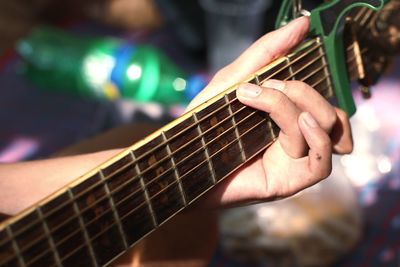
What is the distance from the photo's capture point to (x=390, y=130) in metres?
1.49

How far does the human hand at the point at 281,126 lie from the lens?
2.35 feet

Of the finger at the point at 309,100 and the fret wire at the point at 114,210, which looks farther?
the finger at the point at 309,100

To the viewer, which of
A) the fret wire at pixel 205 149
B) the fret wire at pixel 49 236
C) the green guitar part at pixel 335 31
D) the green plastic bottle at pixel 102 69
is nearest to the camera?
the fret wire at pixel 49 236

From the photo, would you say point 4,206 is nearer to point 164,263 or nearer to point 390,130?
point 164,263

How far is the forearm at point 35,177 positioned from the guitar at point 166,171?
0.13 m

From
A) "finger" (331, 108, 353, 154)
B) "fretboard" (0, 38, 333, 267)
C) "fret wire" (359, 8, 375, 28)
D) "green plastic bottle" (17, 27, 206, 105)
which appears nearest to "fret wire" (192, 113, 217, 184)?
"fretboard" (0, 38, 333, 267)

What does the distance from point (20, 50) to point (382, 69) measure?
1.15 metres

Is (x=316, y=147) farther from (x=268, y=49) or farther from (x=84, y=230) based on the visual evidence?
(x=84, y=230)

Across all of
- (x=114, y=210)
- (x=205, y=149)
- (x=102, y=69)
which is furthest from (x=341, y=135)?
(x=102, y=69)

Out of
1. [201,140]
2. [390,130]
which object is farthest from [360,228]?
[201,140]

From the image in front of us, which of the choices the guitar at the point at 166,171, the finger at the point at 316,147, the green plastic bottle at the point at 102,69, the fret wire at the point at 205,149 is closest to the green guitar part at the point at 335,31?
the guitar at the point at 166,171

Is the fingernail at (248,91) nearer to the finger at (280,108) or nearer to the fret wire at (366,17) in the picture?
the finger at (280,108)

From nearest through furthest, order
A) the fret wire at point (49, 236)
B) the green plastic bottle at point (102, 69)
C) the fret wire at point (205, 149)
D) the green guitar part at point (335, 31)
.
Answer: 1. the fret wire at point (49, 236)
2. the fret wire at point (205, 149)
3. the green guitar part at point (335, 31)
4. the green plastic bottle at point (102, 69)

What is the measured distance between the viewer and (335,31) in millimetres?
787
